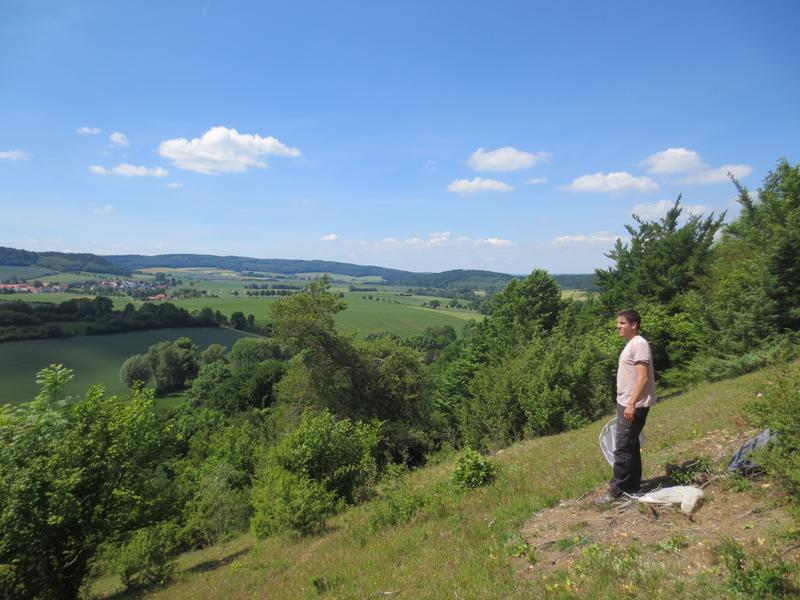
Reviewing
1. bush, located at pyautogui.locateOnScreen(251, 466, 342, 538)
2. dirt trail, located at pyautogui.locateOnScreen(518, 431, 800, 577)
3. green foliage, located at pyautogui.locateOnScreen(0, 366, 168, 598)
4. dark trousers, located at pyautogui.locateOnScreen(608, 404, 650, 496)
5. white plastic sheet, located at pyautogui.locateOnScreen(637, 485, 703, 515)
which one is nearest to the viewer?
dirt trail, located at pyautogui.locateOnScreen(518, 431, 800, 577)

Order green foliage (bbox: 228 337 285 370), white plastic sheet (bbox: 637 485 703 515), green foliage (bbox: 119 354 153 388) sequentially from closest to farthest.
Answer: white plastic sheet (bbox: 637 485 703 515)
green foliage (bbox: 119 354 153 388)
green foliage (bbox: 228 337 285 370)

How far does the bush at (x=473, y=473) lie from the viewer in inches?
340

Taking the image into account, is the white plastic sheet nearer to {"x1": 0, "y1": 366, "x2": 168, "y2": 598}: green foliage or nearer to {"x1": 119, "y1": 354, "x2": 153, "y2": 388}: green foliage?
{"x1": 0, "y1": 366, "x2": 168, "y2": 598}: green foliage

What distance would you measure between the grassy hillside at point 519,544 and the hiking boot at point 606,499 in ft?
0.40

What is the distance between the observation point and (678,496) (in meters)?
5.21

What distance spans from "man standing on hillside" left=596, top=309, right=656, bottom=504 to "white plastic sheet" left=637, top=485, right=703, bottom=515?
12.0 inches

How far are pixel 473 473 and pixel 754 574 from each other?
559 centimetres

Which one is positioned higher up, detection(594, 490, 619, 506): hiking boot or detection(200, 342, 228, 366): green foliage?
detection(594, 490, 619, 506): hiking boot

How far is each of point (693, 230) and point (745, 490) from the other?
31.4 meters

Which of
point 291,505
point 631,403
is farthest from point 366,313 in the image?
point 631,403

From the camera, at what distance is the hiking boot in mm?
5762

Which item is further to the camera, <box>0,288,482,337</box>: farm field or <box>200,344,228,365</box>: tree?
<box>0,288,482,337</box>: farm field

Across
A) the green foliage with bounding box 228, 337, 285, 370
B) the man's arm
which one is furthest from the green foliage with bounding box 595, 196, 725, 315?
the green foliage with bounding box 228, 337, 285, 370

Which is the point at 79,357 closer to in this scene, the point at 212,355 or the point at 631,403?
the point at 212,355
